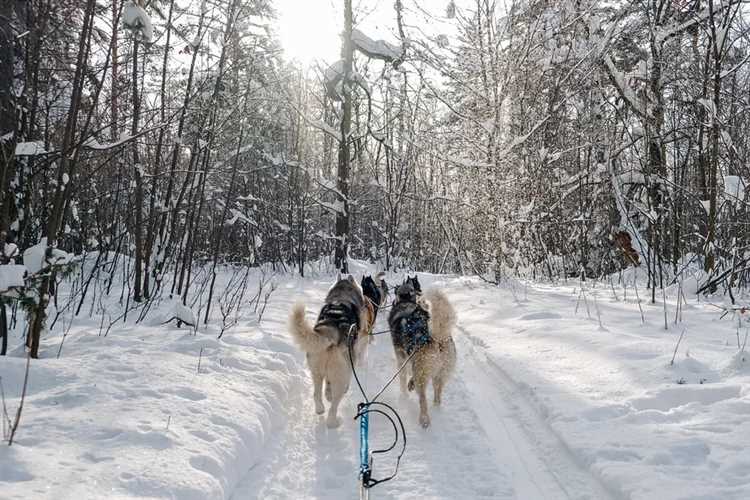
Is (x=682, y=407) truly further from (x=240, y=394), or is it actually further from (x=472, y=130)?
(x=472, y=130)

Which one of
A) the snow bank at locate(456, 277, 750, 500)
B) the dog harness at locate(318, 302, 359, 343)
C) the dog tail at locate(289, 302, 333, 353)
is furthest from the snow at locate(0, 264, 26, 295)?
the snow bank at locate(456, 277, 750, 500)

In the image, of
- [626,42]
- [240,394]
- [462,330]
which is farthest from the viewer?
[626,42]

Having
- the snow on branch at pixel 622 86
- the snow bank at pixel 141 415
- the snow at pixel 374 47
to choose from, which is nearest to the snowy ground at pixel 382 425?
the snow bank at pixel 141 415

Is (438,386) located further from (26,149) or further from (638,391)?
(26,149)

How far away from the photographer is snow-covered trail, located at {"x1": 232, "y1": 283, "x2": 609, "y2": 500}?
2.71 meters

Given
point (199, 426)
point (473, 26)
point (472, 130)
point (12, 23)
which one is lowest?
point (199, 426)

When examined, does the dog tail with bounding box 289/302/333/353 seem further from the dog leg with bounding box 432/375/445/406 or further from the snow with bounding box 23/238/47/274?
the snow with bounding box 23/238/47/274

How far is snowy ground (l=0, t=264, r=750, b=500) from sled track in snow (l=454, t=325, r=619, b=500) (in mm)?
13

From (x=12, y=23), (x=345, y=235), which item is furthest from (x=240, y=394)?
(x=345, y=235)

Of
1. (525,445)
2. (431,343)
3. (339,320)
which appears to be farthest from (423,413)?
(339,320)

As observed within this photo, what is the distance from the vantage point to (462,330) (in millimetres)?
7035

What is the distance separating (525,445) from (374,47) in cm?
1365

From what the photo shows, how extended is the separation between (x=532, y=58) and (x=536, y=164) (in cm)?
234

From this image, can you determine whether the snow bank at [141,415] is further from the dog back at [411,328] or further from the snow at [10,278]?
the dog back at [411,328]
